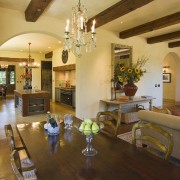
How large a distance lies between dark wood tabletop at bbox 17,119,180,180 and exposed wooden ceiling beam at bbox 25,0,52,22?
2440mm

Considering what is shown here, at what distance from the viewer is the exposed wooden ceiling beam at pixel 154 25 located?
14.6 feet

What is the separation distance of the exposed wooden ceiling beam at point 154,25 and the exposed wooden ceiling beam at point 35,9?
2.93m

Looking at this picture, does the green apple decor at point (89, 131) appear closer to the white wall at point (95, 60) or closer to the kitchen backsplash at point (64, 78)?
the white wall at point (95, 60)

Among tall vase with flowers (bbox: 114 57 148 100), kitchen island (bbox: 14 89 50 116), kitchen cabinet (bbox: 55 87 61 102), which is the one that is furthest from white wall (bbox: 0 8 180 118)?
kitchen cabinet (bbox: 55 87 61 102)

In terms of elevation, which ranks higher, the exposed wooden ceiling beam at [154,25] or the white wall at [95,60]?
the exposed wooden ceiling beam at [154,25]

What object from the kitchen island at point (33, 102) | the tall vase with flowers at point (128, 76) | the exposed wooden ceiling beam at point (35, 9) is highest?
the exposed wooden ceiling beam at point (35, 9)

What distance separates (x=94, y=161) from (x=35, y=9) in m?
3.23

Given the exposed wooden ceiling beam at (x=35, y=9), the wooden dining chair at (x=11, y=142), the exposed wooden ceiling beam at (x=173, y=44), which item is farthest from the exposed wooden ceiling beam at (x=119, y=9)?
the exposed wooden ceiling beam at (x=173, y=44)

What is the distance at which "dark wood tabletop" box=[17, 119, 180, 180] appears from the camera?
1.26 m

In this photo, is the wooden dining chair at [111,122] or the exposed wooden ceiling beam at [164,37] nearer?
the wooden dining chair at [111,122]

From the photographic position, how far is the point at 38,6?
3402 mm

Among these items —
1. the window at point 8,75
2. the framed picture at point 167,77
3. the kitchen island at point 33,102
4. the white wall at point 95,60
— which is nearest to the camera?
the white wall at point 95,60

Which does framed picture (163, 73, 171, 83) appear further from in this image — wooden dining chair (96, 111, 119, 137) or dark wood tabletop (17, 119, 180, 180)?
dark wood tabletop (17, 119, 180, 180)

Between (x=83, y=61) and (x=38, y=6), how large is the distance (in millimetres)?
2141
